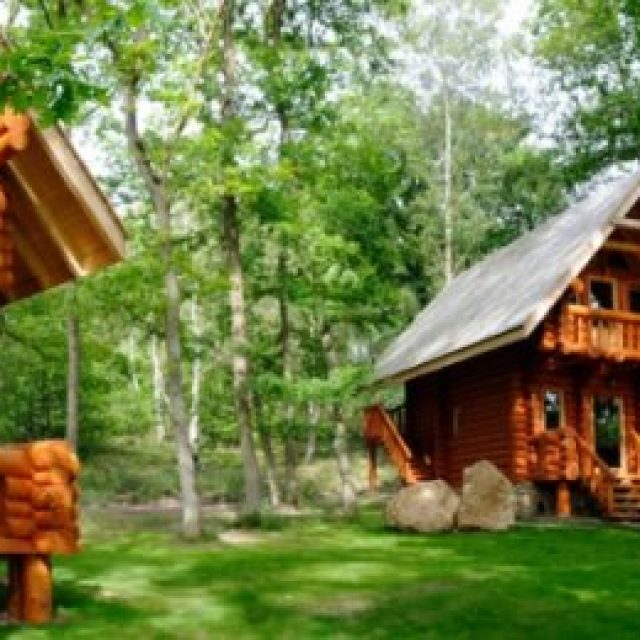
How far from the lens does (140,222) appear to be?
78.0 ft

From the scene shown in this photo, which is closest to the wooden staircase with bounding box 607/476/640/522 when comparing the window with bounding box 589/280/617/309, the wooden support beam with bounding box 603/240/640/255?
the window with bounding box 589/280/617/309

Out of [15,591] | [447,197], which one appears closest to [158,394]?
[447,197]

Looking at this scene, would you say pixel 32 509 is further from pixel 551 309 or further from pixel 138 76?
pixel 551 309

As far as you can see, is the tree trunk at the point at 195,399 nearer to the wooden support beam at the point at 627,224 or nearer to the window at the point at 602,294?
the window at the point at 602,294

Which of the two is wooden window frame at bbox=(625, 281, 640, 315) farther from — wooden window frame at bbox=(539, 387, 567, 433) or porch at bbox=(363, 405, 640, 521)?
porch at bbox=(363, 405, 640, 521)

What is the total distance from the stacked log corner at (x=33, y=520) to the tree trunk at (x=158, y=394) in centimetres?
3697

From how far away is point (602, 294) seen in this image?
27.7 m

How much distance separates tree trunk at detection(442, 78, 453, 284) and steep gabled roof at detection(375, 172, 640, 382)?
890 cm

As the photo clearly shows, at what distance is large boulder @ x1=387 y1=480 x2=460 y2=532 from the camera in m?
19.7

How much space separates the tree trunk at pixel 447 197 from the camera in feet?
136

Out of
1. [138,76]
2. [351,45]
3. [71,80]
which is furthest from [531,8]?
[71,80]

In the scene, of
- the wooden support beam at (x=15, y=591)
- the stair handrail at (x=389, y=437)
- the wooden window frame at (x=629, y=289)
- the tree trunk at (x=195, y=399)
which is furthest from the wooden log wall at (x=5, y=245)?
the tree trunk at (x=195, y=399)

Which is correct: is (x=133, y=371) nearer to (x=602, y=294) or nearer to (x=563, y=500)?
(x=602, y=294)

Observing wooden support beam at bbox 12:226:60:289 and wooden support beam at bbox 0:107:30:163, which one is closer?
wooden support beam at bbox 0:107:30:163
